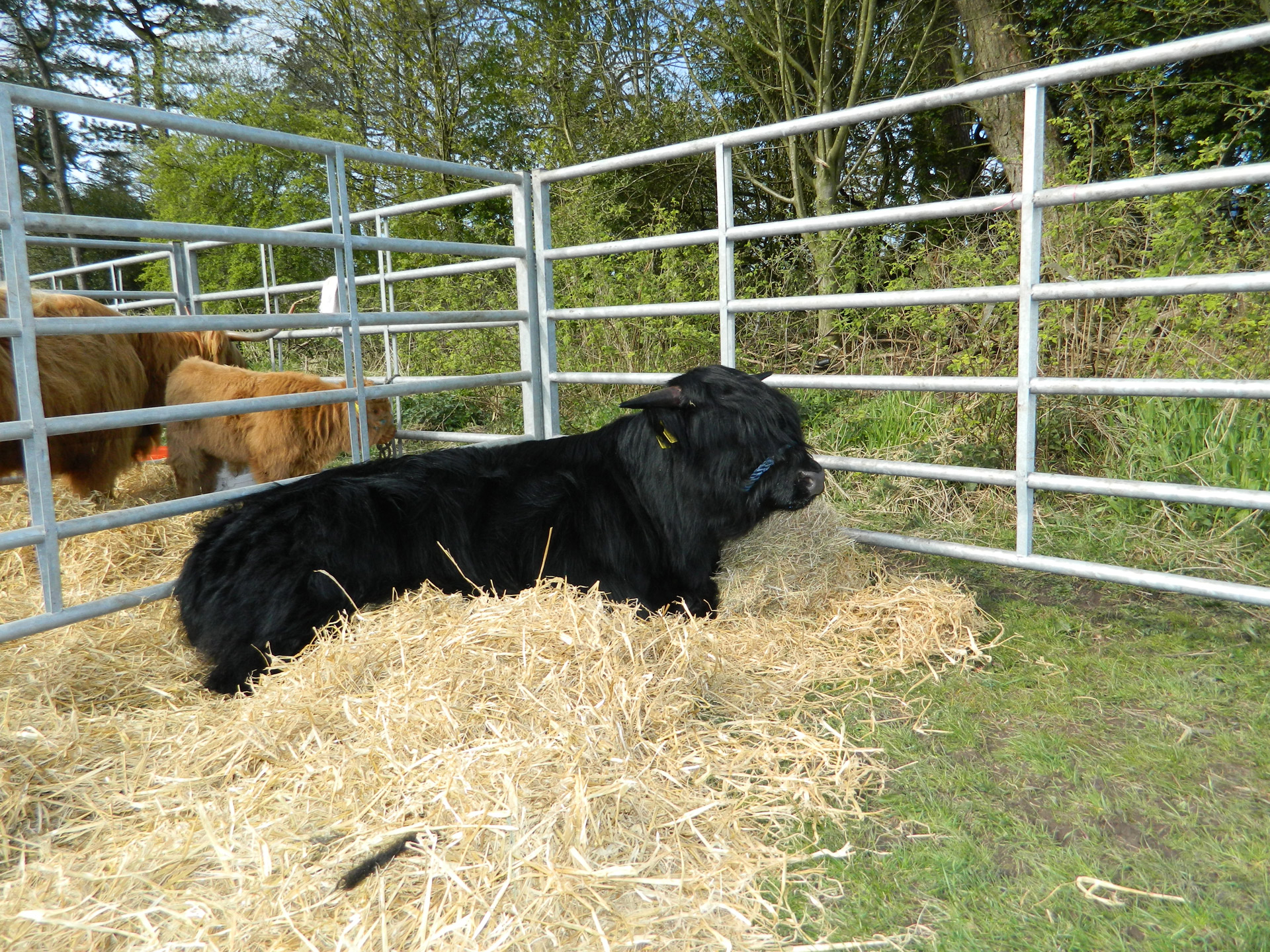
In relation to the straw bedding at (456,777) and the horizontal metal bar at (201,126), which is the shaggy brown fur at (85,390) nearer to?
the horizontal metal bar at (201,126)

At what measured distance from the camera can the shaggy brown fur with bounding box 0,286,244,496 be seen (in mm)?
3842

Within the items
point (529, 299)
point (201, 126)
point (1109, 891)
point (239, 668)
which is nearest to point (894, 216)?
point (529, 299)

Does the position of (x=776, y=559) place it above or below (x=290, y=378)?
below

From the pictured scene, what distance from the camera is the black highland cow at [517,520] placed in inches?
100

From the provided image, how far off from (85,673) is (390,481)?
107cm

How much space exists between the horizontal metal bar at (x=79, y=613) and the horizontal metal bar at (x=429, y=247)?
4.78 feet

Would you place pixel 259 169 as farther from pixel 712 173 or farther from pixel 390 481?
pixel 390 481

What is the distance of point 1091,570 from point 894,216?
1413 mm

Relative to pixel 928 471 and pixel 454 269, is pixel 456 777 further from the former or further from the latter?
pixel 454 269

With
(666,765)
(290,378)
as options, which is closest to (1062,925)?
(666,765)

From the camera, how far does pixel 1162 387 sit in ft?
8.28

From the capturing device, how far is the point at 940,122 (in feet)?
28.9

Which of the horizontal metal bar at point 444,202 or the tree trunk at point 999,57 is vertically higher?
the tree trunk at point 999,57

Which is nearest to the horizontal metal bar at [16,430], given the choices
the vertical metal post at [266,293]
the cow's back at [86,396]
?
the cow's back at [86,396]
